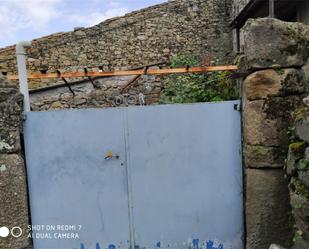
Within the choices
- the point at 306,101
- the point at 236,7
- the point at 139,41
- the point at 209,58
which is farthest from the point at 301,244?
the point at 236,7

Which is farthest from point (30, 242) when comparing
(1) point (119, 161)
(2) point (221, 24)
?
(2) point (221, 24)

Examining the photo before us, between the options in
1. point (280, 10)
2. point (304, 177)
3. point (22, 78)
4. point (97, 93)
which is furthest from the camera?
point (97, 93)

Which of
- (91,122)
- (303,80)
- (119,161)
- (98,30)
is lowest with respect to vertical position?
(119,161)

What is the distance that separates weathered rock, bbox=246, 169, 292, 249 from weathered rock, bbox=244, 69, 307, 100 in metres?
0.67

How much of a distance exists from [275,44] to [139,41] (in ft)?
24.3

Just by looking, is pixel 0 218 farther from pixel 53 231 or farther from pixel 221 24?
pixel 221 24

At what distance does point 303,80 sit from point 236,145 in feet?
2.65

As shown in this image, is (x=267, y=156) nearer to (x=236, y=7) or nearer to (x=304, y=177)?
(x=304, y=177)

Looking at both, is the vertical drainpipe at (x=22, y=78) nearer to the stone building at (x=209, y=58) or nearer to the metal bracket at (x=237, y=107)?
the stone building at (x=209, y=58)

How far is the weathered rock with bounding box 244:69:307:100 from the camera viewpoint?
9.98 feet

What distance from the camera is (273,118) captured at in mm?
3086

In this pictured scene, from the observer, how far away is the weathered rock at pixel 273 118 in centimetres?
308

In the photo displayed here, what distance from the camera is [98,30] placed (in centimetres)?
973

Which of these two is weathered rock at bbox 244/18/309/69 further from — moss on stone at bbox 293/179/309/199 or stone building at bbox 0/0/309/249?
moss on stone at bbox 293/179/309/199
